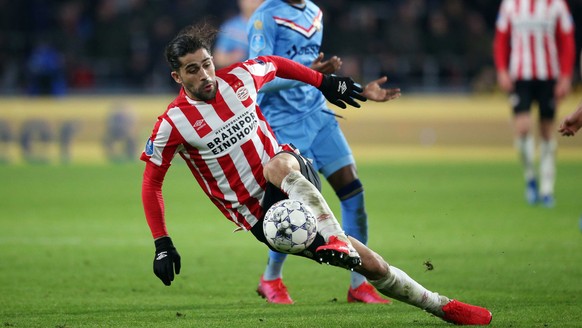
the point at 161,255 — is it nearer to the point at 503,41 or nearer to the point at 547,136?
the point at 547,136

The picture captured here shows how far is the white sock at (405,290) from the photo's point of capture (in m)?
5.40

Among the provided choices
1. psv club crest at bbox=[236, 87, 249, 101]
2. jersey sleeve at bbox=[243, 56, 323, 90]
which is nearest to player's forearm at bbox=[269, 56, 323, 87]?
jersey sleeve at bbox=[243, 56, 323, 90]

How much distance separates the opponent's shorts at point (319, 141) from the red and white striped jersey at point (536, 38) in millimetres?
6143

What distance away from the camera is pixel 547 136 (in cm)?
1264

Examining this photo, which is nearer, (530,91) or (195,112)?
→ (195,112)

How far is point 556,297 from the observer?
22.0ft

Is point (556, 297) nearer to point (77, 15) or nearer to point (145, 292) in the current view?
point (145, 292)

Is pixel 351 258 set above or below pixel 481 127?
above

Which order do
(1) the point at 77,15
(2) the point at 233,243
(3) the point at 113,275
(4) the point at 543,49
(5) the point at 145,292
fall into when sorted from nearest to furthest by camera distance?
(5) the point at 145,292
(3) the point at 113,275
(2) the point at 233,243
(4) the point at 543,49
(1) the point at 77,15

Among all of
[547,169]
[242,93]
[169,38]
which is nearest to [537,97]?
[547,169]

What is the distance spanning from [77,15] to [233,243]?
14375mm

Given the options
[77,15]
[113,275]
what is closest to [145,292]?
[113,275]

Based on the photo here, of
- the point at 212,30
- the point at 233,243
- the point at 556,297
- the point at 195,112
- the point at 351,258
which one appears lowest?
the point at 233,243

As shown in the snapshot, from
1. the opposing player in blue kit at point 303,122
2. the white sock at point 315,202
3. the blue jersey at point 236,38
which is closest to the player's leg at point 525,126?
the blue jersey at point 236,38
